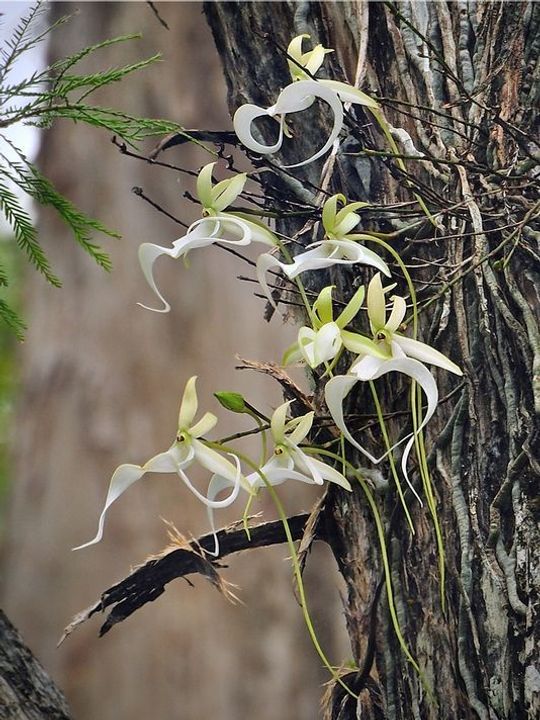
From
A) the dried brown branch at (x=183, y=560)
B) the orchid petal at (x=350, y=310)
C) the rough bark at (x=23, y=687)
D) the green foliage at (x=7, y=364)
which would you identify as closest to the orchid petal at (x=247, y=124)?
the orchid petal at (x=350, y=310)

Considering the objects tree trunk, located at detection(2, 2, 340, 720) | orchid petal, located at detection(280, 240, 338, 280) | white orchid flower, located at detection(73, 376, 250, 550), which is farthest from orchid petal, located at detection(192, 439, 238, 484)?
tree trunk, located at detection(2, 2, 340, 720)

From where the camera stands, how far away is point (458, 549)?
49 cm

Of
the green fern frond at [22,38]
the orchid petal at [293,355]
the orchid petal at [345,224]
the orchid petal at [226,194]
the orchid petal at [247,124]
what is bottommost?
the orchid petal at [293,355]

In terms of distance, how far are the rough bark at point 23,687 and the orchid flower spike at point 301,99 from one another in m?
0.37

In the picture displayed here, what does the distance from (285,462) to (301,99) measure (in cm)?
20

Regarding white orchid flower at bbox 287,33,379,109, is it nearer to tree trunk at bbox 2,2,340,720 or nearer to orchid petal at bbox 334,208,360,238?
orchid petal at bbox 334,208,360,238

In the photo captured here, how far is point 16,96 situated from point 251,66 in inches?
7.3

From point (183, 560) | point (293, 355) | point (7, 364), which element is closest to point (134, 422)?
point (7, 364)

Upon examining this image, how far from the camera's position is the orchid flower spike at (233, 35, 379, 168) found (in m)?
0.46

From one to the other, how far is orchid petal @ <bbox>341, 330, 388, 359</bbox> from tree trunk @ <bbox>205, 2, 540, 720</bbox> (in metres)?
0.06

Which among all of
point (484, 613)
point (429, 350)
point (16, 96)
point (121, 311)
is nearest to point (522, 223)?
point (429, 350)

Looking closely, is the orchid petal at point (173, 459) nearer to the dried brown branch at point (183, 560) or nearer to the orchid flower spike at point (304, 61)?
the dried brown branch at point (183, 560)

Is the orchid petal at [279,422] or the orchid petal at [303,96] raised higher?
the orchid petal at [303,96]

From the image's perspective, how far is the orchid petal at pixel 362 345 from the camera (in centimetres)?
42
